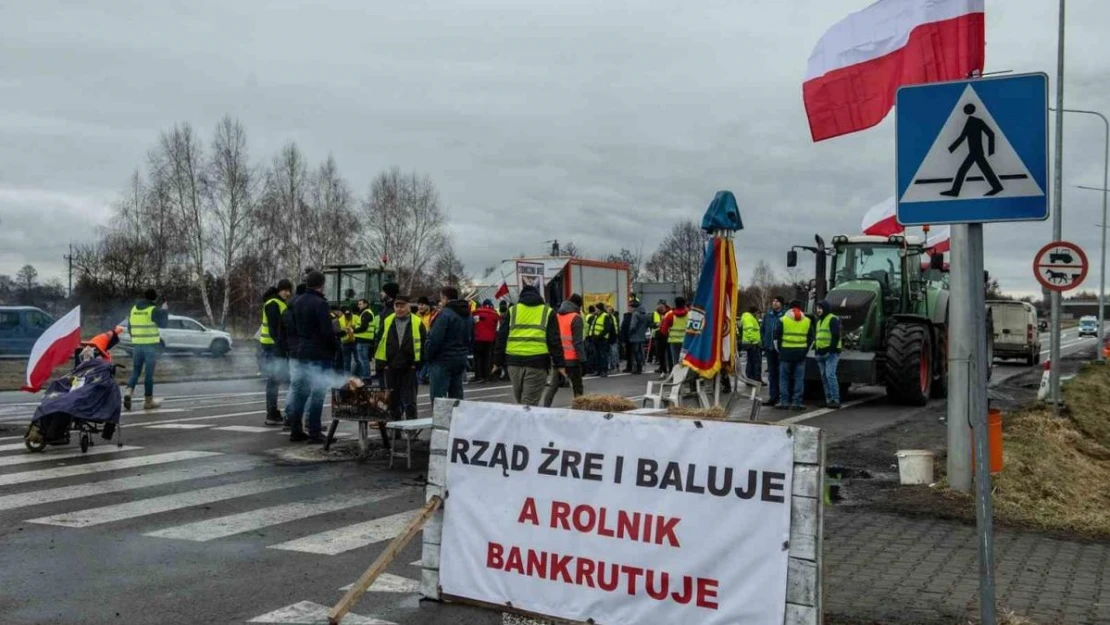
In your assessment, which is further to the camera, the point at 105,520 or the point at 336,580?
the point at 105,520

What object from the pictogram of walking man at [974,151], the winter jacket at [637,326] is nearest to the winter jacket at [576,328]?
the winter jacket at [637,326]

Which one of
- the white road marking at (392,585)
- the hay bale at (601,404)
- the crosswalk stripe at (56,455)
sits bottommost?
the white road marking at (392,585)

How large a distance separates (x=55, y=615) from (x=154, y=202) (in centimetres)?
5576

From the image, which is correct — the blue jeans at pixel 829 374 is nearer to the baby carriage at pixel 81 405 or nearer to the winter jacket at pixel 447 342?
the winter jacket at pixel 447 342

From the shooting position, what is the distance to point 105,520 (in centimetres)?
795

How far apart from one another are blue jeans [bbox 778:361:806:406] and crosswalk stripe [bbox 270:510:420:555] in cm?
1105

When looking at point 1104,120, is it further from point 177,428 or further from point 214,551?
point 214,551

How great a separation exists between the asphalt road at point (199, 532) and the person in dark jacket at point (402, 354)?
1.32 m

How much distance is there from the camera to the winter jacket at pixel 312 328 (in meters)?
12.2

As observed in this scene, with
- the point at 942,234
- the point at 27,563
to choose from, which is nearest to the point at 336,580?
the point at 27,563

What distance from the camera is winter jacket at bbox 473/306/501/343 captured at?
2503 centimetres

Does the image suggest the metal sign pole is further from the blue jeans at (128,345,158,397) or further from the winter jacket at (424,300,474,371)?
the blue jeans at (128,345,158,397)

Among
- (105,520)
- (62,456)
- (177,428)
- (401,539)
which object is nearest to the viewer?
(401,539)

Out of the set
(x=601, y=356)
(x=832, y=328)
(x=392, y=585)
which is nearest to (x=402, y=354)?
(x=392, y=585)
